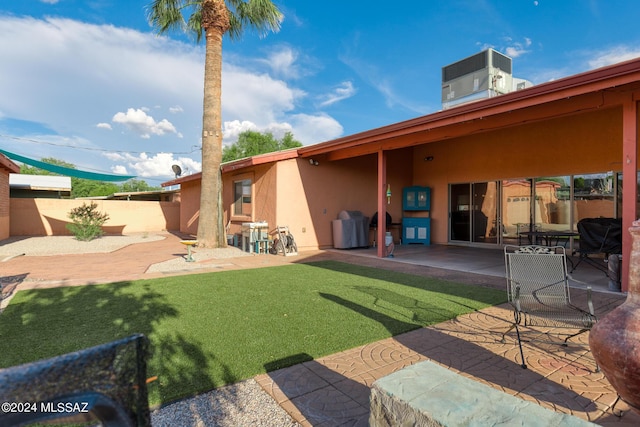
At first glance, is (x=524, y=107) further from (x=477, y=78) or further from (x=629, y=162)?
(x=477, y=78)

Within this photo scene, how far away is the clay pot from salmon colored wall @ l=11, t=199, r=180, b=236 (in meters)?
21.5

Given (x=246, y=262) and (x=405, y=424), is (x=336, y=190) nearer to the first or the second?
(x=246, y=262)

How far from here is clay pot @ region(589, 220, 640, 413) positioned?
1.74 m

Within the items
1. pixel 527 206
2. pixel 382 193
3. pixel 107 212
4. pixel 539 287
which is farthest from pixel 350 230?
pixel 107 212

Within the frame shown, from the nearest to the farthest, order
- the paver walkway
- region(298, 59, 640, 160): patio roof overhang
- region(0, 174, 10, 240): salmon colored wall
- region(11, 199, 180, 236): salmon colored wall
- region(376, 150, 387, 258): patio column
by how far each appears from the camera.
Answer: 1. the paver walkway
2. region(298, 59, 640, 160): patio roof overhang
3. region(376, 150, 387, 258): patio column
4. region(0, 174, 10, 240): salmon colored wall
5. region(11, 199, 180, 236): salmon colored wall

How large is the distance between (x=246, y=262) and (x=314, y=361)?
6.19 m

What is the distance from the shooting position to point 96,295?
209 inches

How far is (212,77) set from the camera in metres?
11.2

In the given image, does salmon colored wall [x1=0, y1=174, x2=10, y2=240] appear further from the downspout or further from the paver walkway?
the downspout

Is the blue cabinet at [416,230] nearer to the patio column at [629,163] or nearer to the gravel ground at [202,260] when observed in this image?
the gravel ground at [202,260]

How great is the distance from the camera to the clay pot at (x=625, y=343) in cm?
174

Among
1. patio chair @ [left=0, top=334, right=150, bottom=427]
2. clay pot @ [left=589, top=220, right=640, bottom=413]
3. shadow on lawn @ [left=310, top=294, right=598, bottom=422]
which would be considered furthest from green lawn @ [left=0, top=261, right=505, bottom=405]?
clay pot @ [left=589, top=220, right=640, bottom=413]

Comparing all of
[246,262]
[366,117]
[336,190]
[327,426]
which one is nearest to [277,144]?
[366,117]

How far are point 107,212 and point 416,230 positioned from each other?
17.2 m
